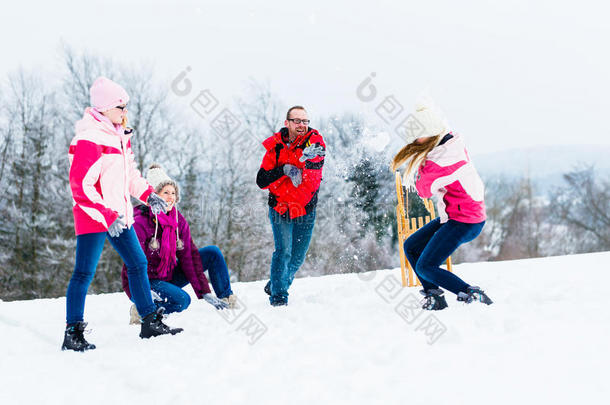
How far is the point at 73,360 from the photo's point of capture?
2.70 m

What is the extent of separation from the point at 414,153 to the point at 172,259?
81.3 inches

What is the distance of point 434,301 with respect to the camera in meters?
3.48

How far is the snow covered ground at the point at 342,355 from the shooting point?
212 cm

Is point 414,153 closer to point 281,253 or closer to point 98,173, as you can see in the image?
point 281,253

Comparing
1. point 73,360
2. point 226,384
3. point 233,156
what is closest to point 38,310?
point 73,360

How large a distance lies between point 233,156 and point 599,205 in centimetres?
3163

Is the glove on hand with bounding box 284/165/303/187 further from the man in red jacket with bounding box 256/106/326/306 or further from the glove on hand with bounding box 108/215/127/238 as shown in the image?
the glove on hand with bounding box 108/215/127/238

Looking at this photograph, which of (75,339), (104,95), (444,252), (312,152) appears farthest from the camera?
(312,152)

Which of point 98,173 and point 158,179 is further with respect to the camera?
point 158,179

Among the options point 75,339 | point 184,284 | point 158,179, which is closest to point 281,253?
point 184,284

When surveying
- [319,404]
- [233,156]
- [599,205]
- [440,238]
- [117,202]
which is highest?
[117,202]

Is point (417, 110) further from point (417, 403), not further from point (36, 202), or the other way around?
point (36, 202)

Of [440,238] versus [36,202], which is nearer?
[440,238]

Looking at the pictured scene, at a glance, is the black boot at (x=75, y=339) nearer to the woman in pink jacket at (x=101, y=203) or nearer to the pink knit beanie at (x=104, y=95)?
the woman in pink jacket at (x=101, y=203)
